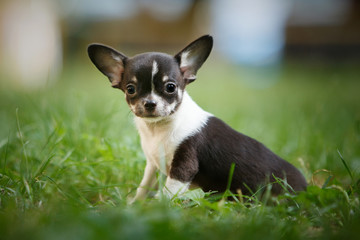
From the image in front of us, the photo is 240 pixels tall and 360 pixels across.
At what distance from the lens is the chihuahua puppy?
104 inches

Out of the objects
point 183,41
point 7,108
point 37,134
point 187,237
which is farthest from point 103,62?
point 183,41

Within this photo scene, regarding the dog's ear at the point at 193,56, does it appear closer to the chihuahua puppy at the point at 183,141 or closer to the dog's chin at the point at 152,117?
the chihuahua puppy at the point at 183,141

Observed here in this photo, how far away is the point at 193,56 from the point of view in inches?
116

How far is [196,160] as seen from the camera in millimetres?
2656

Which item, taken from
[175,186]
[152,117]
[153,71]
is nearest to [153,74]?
[153,71]

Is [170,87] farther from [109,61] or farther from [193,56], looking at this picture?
[109,61]

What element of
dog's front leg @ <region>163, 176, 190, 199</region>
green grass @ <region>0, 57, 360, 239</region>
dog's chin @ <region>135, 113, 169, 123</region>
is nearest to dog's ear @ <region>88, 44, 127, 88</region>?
dog's chin @ <region>135, 113, 169, 123</region>

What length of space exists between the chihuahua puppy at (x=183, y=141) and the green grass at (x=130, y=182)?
0.18m

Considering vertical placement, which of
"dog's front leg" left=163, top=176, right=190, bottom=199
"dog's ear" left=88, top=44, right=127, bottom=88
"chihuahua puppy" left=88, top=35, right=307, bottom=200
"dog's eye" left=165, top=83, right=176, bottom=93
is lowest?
"dog's front leg" left=163, top=176, right=190, bottom=199

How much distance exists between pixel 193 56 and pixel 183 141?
30.7 inches

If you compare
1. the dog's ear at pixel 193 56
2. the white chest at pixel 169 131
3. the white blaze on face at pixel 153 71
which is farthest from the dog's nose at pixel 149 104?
the dog's ear at pixel 193 56

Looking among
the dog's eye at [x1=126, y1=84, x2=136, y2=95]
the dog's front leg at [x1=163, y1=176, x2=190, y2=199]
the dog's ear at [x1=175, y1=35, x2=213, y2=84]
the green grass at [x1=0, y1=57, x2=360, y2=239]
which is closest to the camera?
the green grass at [x1=0, y1=57, x2=360, y2=239]

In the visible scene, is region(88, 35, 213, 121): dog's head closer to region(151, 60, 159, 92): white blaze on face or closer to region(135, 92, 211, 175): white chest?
region(151, 60, 159, 92): white blaze on face

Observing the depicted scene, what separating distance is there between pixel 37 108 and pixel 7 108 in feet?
5.20
